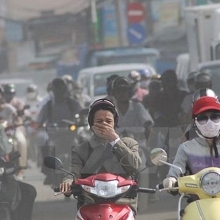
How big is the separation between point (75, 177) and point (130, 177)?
0.41 meters

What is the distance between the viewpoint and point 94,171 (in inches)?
360

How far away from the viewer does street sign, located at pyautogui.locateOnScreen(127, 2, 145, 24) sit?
3800cm

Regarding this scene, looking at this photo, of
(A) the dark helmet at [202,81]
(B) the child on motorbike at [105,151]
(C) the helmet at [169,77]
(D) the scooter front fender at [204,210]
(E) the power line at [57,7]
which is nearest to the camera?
(D) the scooter front fender at [204,210]

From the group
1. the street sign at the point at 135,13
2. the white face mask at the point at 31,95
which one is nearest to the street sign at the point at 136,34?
the street sign at the point at 135,13

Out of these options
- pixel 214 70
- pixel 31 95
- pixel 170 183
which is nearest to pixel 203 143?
pixel 170 183

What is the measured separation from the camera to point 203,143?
29.1 feet

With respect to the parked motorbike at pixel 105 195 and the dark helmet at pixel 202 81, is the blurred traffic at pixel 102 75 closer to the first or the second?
the dark helmet at pixel 202 81

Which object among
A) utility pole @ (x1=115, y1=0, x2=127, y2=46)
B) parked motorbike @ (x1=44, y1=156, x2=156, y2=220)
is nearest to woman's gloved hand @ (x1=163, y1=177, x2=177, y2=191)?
parked motorbike @ (x1=44, y1=156, x2=156, y2=220)

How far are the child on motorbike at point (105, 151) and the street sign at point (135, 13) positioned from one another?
28729mm

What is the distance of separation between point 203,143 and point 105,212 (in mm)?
990

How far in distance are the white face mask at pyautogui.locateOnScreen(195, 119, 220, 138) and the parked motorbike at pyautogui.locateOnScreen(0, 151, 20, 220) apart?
161 inches

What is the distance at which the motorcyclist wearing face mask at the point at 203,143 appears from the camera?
866cm

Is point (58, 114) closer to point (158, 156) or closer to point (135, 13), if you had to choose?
point (158, 156)

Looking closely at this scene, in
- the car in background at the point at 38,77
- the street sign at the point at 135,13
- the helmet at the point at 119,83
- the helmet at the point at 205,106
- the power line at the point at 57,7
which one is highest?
the power line at the point at 57,7
